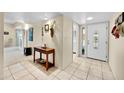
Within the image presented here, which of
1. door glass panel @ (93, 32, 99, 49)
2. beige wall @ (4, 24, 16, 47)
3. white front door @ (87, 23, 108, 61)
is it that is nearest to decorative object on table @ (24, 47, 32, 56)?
beige wall @ (4, 24, 16, 47)

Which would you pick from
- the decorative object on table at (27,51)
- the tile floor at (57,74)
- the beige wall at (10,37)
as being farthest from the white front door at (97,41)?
the beige wall at (10,37)

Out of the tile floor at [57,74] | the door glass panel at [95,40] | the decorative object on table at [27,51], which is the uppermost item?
the door glass panel at [95,40]

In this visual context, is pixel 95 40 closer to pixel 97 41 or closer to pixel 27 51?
pixel 97 41

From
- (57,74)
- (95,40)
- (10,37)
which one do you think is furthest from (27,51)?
(95,40)

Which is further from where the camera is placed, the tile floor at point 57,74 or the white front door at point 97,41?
the white front door at point 97,41

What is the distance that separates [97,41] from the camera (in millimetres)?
3613

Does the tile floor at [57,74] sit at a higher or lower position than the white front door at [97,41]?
lower

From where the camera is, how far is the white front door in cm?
338

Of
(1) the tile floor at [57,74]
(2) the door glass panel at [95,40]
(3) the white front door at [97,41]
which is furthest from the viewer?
(2) the door glass panel at [95,40]

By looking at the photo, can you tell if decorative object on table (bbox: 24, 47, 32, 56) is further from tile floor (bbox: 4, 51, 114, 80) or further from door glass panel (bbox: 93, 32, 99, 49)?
door glass panel (bbox: 93, 32, 99, 49)

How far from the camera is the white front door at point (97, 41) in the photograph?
11.1ft

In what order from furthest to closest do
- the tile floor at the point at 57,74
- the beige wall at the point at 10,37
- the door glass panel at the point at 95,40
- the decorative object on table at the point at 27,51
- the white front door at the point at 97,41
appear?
the beige wall at the point at 10,37, the decorative object on table at the point at 27,51, the door glass panel at the point at 95,40, the white front door at the point at 97,41, the tile floor at the point at 57,74

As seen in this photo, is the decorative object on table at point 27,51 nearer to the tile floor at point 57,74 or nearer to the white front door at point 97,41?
the tile floor at point 57,74
